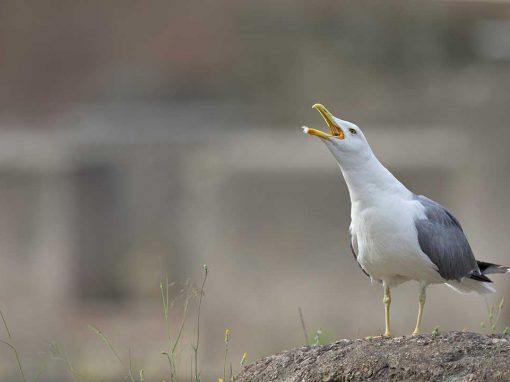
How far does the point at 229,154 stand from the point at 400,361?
10.1m

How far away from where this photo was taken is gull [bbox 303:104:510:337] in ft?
20.2

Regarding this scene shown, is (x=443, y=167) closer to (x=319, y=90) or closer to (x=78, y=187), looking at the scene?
(x=319, y=90)

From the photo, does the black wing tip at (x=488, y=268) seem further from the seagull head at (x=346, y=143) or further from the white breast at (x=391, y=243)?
the seagull head at (x=346, y=143)

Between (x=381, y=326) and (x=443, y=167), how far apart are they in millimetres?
2142

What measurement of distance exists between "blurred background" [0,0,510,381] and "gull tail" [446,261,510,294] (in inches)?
306

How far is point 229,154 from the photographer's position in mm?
15766

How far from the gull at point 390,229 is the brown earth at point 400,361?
0.86ft

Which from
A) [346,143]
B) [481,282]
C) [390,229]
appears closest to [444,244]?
[390,229]

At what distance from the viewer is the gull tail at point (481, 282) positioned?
6.52m

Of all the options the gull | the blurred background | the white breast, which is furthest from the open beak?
the blurred background

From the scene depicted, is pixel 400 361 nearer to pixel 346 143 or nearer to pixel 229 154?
pixel 346 143

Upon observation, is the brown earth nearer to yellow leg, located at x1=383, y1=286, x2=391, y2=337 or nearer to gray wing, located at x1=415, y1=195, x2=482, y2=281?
yellow leg, located at x1=383, y1=286, x2=391, y2=337

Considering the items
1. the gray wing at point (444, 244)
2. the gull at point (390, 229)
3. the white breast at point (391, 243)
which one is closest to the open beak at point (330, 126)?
the gull at point (390, 229)

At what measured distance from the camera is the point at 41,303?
15508mm
